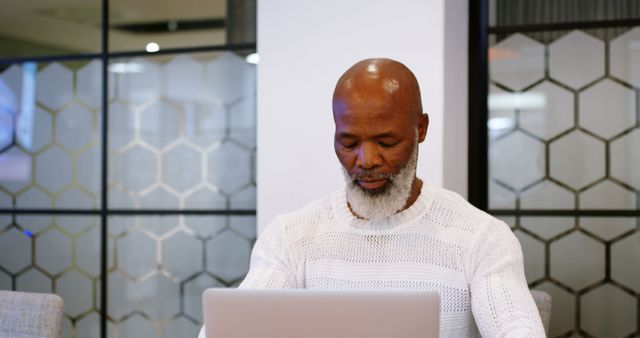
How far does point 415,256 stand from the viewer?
78.7 inches

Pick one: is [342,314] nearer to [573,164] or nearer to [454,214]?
[454,214]

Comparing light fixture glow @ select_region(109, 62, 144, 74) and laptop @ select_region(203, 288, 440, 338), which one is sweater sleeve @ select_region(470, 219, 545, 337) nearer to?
laptop @ select_region(203, 288, 440, 338)

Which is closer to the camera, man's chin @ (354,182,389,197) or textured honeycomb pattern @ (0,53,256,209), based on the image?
man's chin @ (354,182,389,197)

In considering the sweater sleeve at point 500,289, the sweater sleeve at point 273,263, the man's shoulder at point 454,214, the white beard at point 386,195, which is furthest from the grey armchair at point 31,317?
the sweater sleeve at point 500,289

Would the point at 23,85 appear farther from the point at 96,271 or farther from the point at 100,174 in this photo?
the point at 96,271

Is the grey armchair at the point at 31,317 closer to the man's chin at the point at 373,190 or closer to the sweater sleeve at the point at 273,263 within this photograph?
the sweater sleeve at the point at 273,263

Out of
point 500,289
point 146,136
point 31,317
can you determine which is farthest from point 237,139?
point 500,289

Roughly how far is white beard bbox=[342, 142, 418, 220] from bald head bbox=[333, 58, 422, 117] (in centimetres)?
11

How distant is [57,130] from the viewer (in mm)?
3895

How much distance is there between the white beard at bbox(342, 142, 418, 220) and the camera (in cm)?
200

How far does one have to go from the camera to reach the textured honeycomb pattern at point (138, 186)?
3643mm

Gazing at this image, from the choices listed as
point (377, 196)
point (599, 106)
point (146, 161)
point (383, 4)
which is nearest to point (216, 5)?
point (146, 161)

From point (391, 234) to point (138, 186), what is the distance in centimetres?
196

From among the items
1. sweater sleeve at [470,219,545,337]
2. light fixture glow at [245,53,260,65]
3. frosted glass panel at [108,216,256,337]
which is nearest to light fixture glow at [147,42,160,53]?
light fixture glow at [245,53,260,65]
